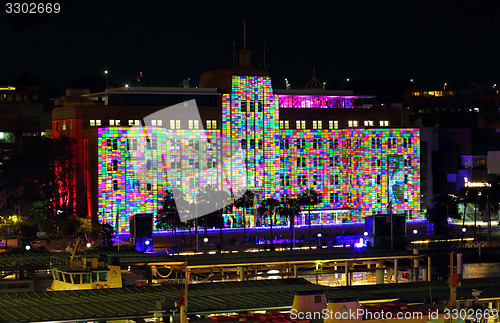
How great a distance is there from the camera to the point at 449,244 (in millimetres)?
127250

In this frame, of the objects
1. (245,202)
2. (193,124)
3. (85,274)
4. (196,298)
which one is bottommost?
(196,298)

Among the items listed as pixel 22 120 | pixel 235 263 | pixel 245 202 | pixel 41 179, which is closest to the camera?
pixel 235 263

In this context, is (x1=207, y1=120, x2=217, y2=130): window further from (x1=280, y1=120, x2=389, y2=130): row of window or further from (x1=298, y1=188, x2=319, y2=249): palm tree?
(x1=298, y1=188, x2=319, y2=249): palm tree

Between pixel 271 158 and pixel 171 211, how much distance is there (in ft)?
65.6

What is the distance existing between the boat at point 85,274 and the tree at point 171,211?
171 feet

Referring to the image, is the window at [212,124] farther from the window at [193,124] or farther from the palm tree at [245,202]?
the palm tree at [245,202]

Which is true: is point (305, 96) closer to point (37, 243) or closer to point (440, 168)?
point (440, 168)

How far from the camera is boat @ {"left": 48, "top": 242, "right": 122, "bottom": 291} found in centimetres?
6700

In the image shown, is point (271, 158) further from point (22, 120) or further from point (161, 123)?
point (22, 120)

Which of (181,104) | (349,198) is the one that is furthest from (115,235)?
(349,198)

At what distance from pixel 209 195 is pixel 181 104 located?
43.2 feet

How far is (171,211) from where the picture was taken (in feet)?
409

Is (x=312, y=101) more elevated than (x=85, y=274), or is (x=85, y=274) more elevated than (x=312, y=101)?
(x=312, y=101)

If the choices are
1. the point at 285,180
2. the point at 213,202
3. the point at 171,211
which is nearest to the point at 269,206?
the point at 213,202
